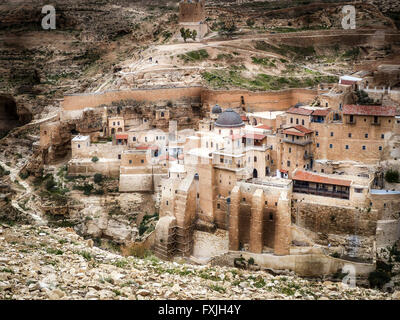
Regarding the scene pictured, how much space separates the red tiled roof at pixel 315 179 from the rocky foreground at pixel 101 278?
8916 millimetres

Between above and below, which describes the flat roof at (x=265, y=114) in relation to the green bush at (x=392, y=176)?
above

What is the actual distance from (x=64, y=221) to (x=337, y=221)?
14717mm

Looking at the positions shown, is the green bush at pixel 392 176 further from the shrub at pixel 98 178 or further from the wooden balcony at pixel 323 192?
the shrub at pixel 98 178

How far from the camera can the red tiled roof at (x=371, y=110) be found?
2917cm

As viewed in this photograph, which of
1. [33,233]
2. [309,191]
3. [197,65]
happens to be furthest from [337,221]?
[197,65]

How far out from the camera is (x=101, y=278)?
1430 centimetres

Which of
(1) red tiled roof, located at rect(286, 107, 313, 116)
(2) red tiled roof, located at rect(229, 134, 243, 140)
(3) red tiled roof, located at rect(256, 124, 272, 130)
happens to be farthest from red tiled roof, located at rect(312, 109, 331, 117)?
(2) red tiled roof, located at rect(229, 134, 243, 140)

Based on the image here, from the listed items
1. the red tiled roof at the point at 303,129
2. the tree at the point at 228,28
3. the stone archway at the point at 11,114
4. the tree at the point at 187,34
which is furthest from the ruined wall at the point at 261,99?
the stone archway at the point at 11,114

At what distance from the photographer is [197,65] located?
4434 centimetres

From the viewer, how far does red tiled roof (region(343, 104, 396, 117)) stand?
95.7 ft

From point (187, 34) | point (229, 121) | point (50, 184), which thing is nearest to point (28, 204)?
point (50, 184)

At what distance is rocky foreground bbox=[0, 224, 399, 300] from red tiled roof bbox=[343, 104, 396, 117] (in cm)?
1234

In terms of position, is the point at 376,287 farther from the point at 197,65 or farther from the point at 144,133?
the point at 197,65

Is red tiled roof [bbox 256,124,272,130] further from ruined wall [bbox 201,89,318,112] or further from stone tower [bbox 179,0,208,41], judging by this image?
stone tower [bbox 179,0,208,41]
